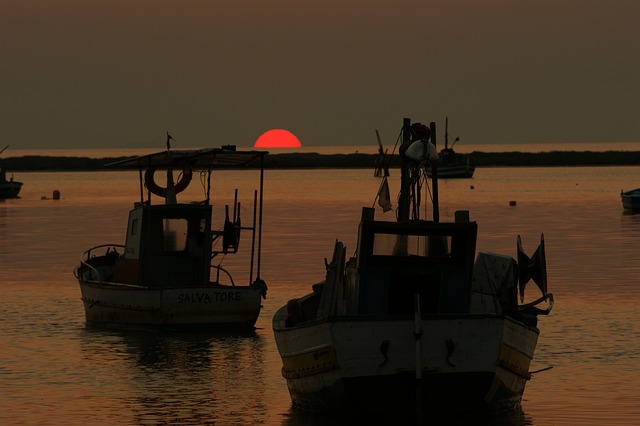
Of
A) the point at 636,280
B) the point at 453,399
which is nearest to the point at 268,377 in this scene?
the point at 453,399

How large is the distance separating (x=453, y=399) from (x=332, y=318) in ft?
7.97

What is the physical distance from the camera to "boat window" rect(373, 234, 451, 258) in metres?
22.5

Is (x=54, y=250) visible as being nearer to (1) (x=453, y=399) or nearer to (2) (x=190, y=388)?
(2) (x=190, y=388)

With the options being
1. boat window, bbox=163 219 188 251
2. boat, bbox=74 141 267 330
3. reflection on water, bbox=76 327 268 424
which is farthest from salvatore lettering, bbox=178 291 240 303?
boat window, bbox=163 219 188 251

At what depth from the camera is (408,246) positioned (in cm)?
2248

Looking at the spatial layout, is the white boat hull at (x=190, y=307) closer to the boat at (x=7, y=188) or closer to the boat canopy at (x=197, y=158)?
the boat canopy at (x=197, y=158)

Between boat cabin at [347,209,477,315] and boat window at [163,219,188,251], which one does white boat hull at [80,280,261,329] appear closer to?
boat window at [163,219,188,251]

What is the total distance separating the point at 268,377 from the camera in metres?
28.1

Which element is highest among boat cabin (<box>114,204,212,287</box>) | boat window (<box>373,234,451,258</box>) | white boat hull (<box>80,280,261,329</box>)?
boat window (<box>373,234,451,258</box>)

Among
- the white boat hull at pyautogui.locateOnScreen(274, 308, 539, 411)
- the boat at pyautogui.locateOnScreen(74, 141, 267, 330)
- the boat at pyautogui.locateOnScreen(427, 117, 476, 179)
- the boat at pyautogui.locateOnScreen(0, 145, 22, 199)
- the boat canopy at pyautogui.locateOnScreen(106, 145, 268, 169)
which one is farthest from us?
the boat at pyautogui.locateOnScreen(427, 117, 476, 179)

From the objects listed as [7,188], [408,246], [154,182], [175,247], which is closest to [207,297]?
[175,247]

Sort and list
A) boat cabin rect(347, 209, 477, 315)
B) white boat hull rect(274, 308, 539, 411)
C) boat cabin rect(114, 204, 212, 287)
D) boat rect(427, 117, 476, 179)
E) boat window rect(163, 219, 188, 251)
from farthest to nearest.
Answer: boat rect(427, 117, 476, 179), boat window rect(163, 219, 188, 251), boat cabin rect(114, 204, 212, 287), boat cabin rect(347, 209, 477, 315), white boat hull rect(274, 308, 539, 411)

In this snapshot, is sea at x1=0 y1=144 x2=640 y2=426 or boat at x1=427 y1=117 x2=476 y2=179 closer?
sea at x1=0 y1=144 x2=640 y2=426

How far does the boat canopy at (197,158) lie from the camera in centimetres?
3369
